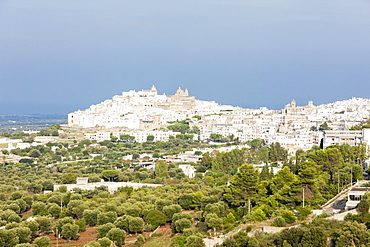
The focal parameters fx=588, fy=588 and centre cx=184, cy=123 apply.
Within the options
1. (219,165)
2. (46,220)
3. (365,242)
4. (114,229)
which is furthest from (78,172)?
(365,242)

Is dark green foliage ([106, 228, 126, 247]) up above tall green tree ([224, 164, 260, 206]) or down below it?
below

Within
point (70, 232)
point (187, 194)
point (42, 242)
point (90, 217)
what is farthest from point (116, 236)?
point (187, 194)

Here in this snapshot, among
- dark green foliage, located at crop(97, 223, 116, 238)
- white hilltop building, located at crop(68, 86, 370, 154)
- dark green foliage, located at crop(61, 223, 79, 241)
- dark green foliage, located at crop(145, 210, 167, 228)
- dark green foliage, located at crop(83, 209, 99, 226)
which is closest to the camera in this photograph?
dark green foliage, located at crop(97, 223, 116, 238)

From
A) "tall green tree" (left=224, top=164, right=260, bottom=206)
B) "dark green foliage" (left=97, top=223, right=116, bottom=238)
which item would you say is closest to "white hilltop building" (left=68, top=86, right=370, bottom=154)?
"tall green tree" (left=224, top=164, right=260, bottom=206)

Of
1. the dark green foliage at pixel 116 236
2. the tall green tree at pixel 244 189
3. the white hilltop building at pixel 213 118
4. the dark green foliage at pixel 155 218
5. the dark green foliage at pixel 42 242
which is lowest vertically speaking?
the dark green foliage at pixel 42 242

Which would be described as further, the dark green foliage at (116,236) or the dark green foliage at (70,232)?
the dark green foliage at (70,232)

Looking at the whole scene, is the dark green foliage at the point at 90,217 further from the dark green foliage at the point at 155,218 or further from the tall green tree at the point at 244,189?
the tall green tree at the point at 244,189

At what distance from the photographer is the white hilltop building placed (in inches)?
1992

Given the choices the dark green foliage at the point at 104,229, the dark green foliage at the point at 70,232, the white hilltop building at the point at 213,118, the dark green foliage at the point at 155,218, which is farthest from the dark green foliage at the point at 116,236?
the white hilltop building at the point at 213,118

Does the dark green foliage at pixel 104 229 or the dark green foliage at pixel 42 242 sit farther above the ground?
the dark green foliage at pixel 104 229

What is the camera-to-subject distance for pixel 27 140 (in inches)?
2078

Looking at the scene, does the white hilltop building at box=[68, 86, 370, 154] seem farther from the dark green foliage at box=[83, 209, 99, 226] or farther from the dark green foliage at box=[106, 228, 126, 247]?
the dark green foliage at box=[106, 228, 126, 247]

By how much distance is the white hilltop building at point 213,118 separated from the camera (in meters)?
50.6

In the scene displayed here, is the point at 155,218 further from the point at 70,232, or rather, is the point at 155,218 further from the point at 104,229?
the point at 70,232
